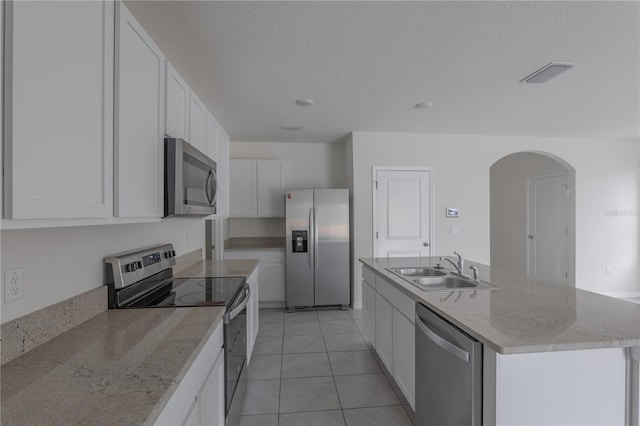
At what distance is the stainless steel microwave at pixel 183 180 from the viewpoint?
162 cm

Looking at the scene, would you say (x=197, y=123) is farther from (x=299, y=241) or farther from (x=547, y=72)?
(x=547, y=72)

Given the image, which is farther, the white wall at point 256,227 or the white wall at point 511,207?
the white wall at point 511,207

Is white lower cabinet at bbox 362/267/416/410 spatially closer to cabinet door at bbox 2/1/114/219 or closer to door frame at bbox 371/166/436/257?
door frame at bbox 371/166/436/257

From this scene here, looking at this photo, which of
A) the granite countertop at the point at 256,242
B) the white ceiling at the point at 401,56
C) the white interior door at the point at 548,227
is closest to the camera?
the white ceiling at the point at 401,56

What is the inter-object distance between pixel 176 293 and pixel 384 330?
1.53 m

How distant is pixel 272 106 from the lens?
3.24 metres

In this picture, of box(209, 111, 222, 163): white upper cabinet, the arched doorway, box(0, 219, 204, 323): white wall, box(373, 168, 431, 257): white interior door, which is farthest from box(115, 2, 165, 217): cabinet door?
the arched doorway

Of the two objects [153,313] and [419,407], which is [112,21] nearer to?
[153,313]

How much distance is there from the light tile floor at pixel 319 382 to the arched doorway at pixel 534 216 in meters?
3.44

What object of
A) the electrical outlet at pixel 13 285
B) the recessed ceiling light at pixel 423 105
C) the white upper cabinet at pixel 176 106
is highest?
the recessed ceiling light at pixel 423 105

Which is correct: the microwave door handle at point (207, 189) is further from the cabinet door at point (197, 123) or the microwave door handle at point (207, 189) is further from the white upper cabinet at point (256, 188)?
the white upper cabinet at point (256, 188)

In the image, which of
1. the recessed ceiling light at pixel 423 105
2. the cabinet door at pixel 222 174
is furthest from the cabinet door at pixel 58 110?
the recessed ceiling light at pixel 423 105

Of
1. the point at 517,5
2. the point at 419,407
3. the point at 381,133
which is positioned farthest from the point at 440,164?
the point at 419,407

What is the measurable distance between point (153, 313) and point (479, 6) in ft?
7.69
